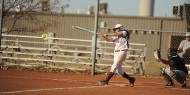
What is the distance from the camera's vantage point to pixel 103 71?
1623 centimetres

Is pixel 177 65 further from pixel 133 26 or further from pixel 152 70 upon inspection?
pixel 133 26

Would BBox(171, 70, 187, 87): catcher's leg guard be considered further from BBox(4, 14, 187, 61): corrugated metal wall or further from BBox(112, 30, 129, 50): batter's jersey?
BBox(4, 14, 187, 61): corrugated metal wall

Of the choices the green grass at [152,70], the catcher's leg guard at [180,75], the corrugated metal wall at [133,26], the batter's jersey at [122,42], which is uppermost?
the corrugated metal wall at [133,26]

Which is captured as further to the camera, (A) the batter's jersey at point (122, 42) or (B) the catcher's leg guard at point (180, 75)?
(B) the catcher's leg guard at point (180, 75)

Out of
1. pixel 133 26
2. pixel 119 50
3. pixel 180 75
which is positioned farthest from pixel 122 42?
pixel 133 26

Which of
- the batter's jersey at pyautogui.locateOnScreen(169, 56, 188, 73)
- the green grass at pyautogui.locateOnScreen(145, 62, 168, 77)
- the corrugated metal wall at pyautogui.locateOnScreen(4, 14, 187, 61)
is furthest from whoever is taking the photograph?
the corrugated metal wall at pyautogui.locateOnScreen(4, 14, 187, 61)

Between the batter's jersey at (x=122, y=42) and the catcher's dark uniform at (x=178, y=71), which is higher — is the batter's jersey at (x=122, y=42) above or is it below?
above

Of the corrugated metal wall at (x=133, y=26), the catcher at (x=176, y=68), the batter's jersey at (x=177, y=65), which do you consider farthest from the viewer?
the corrugated metal wall at (x=133, y=26)

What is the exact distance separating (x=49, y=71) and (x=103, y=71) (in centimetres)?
217

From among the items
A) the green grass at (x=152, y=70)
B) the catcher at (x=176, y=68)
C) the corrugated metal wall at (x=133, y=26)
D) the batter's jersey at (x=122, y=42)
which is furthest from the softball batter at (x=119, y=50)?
the corrugated metal wall at (x=133, y=26)

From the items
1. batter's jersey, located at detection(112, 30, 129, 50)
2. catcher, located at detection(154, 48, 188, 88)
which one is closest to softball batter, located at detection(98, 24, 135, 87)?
batter's jersey, located at detection(112, 30, 129, 50)

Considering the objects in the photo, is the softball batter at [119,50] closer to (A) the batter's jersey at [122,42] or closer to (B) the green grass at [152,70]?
(A) the batter's jersey at [122,42]

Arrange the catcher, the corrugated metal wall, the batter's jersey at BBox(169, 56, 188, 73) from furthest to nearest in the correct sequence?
1. the corrugated metal wall
2. the batter's jersey at BBox(169, 56, 188, 73)
3. the catcher

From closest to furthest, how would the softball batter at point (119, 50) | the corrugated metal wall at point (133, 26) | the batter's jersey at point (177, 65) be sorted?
the softball batter at point (119, 50) < the batter's jersey at point (177, 65) < the corrugated metal wall at point (133, 26)
